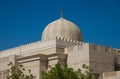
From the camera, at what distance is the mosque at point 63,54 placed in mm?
22219

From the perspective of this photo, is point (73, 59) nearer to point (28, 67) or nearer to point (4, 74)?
point (28, 67)

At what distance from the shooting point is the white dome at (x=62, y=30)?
2689 centimetres

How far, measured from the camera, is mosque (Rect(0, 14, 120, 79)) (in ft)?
72.9

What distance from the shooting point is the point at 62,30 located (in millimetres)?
26953

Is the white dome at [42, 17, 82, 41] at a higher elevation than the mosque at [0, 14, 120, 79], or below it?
higher

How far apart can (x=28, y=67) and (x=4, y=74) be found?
285 cm

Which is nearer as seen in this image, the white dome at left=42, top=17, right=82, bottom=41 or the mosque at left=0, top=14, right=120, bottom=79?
the mosque at left=0, top=14, right=120, bottom=79

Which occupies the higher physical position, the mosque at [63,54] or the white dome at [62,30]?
the white dome at [62,30]

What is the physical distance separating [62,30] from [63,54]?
4297 millimetres

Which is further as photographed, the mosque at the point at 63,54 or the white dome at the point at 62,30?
the white dome at the point at 62,30

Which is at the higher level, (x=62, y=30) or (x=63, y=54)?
(x=62, y=30)

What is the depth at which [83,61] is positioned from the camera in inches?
871

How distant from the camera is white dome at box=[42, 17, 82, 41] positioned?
26.9 metres

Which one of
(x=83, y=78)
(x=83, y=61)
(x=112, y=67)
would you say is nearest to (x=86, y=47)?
(x=83, y=61)
